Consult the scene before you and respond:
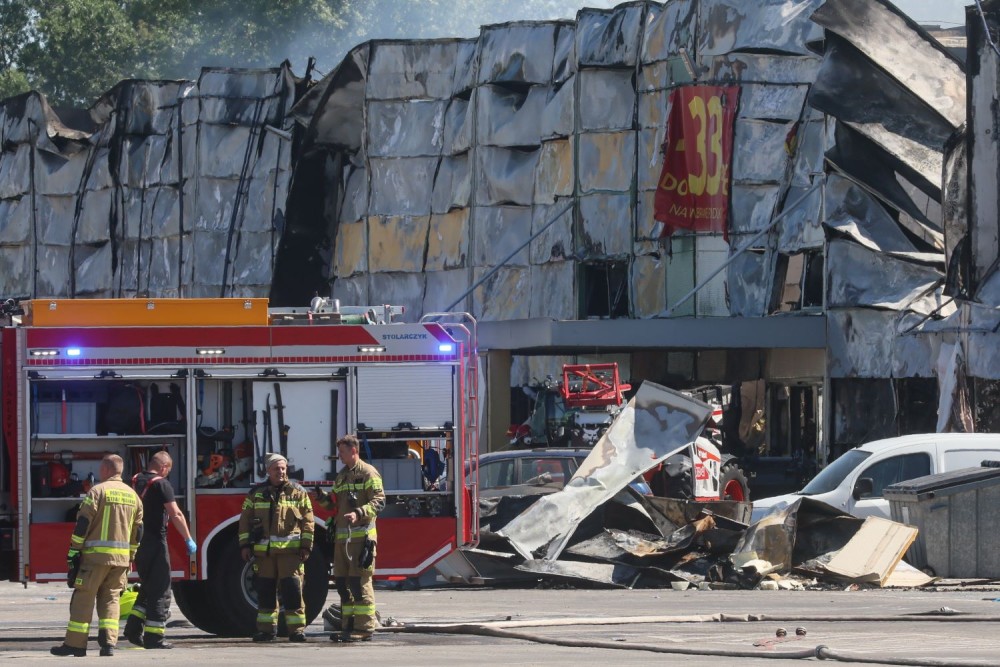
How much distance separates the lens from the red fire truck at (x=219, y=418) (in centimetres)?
1345

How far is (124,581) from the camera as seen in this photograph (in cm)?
1245

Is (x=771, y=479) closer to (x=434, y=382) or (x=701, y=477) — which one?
(x=701, y=477)

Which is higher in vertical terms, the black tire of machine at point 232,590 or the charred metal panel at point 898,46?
the charred metal panel at point 898,46

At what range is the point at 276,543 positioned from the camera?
510 inches

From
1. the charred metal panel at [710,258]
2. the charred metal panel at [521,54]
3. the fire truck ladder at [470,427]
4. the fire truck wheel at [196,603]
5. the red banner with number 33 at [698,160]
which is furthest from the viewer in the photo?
the charred metal panel at [521,54]

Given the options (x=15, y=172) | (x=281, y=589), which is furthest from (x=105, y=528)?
(x=15, y=172)

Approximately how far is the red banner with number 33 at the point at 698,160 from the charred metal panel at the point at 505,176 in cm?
417

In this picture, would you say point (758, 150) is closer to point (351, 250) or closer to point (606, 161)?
point (606, 161)

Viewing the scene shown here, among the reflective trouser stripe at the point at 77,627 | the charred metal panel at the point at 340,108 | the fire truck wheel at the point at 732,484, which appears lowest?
the reflective trouser stripe at the point at 77,627

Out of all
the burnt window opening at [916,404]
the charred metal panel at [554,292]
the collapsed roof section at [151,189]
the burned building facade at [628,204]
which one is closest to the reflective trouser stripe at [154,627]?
the burned building facade at [628,204]

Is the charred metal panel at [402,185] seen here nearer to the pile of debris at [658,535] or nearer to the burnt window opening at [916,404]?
the burnt window opening at [916,404]

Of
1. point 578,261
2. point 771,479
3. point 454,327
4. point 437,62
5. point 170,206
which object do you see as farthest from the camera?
point 170,206

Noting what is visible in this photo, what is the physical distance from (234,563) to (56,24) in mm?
73862

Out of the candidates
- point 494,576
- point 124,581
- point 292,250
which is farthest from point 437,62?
point 124,581
